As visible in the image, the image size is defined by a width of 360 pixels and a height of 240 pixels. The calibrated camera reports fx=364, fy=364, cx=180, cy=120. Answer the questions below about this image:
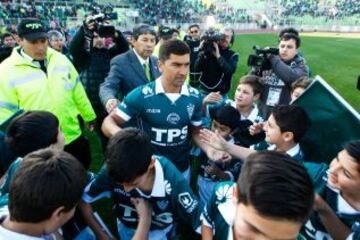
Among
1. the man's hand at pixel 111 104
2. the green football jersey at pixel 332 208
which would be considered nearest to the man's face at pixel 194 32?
the man's hand at pixel 111 104

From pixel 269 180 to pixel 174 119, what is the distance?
1786 mm

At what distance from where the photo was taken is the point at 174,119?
3.27 meters

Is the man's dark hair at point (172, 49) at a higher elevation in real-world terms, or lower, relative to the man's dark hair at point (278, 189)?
higher

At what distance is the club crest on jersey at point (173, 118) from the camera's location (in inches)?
128

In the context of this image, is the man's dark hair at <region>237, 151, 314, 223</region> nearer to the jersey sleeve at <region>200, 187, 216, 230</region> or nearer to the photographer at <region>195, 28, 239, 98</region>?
the jersey sleeve at <region>200, 187, 216, 230</region>

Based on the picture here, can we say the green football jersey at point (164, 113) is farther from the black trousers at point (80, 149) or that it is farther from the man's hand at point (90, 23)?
the man's hand at point (90, 23)

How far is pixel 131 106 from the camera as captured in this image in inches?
130

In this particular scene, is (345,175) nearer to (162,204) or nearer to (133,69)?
(162,204)

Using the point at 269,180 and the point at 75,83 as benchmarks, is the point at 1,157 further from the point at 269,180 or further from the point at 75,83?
the point at 269,180

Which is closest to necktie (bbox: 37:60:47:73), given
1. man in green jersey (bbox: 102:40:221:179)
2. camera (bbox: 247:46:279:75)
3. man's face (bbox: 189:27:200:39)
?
man in green jersey (bbox: 102:40:221:179)

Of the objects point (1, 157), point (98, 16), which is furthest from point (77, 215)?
point (98, 16)

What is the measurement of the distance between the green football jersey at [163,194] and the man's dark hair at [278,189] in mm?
951

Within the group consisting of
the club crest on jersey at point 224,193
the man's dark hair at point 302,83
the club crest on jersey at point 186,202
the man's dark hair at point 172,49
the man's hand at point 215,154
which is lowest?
the club crest on jersey at point 186,202

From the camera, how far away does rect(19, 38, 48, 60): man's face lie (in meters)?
3.69
